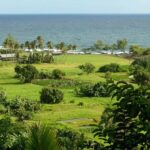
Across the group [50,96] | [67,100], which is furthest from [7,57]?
[50,96]

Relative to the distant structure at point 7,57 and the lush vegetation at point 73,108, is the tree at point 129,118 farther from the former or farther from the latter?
the distant structure at point 7,57

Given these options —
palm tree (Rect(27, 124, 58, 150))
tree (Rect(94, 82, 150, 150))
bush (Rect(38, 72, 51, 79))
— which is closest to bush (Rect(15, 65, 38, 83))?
bush (Rect(38, 72, 51, 79))

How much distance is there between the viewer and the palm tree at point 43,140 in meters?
7.34

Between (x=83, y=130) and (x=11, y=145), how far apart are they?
13104 mm

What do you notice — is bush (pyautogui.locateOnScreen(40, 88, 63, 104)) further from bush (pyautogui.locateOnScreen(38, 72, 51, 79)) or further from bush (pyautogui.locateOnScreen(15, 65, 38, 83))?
bush (pyautogui.locateOnScreen(38, 72, 51, 79))

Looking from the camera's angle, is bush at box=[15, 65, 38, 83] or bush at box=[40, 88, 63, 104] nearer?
bush at box=[40, 88, 63, 104]

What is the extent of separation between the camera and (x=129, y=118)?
778cm

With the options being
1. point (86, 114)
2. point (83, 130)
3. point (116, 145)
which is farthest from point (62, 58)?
point (116, 145)

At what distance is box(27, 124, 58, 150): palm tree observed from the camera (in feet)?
24.1

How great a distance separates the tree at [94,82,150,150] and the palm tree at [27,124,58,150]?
0.97 metres

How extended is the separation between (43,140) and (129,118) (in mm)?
1456

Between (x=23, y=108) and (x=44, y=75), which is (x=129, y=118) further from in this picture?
(x=44, y=75)

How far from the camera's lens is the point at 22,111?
41500mm

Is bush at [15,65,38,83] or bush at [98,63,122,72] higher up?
bush at [15,65,38,83]
